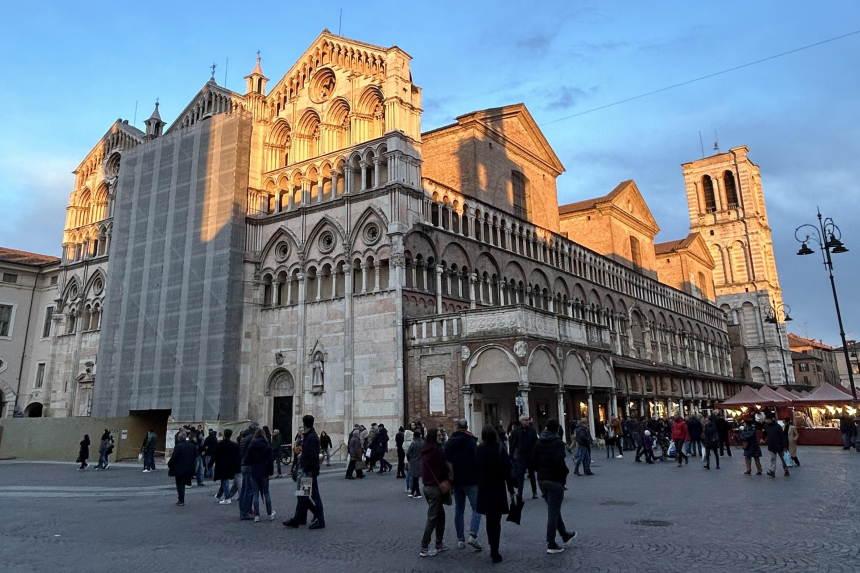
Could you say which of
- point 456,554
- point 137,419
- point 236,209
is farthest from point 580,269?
point 456,554

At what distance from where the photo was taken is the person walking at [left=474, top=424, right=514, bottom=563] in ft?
24.4

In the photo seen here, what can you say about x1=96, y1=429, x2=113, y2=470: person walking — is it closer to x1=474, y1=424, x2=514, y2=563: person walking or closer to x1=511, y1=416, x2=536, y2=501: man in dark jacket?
x1=511, y1=416, x2=536, y2=501: man in dark jacket

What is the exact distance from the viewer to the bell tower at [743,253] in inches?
2712

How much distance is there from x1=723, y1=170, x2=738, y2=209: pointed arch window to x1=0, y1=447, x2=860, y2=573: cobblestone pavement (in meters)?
69.7

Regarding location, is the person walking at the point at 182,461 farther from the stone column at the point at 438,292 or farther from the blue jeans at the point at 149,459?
the stone column at the point at 438,292

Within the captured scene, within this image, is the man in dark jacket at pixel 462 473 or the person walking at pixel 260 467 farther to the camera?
the person walking at pixel 260 467

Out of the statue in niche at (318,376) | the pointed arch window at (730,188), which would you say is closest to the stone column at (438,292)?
the statue in niche at (318,376)

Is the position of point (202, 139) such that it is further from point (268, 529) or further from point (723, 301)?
point (723, 301)

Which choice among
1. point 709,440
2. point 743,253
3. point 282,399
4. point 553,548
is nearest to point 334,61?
point 282,399

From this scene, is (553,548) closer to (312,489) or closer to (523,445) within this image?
(523,445)

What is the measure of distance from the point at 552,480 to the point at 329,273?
22660mm

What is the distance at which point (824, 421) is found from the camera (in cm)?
3941

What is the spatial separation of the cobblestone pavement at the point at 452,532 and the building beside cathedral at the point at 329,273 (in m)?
10.7

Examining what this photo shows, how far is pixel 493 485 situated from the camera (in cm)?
758
